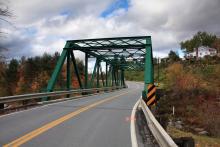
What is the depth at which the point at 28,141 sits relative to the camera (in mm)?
7164

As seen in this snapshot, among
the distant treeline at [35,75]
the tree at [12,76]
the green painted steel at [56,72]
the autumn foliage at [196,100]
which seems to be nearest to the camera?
the green painted steel at [56,72]

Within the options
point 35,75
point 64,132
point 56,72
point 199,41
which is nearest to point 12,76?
point 35,75

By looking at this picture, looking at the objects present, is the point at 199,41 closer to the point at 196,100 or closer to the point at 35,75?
the point at 35,75

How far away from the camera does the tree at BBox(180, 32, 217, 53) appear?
4491 inches

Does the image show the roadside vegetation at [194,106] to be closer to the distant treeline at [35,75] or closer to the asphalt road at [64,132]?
the asphalt road at [64,132]

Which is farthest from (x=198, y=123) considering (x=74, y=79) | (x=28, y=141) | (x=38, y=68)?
(x=38, y=68)

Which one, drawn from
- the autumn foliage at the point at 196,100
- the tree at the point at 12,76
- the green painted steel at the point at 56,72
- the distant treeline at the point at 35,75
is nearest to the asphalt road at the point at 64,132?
the green painted steel at the point at 56,72

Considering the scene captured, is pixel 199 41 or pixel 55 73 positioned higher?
pixel 199 41

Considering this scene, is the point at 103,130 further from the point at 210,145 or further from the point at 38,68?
the point at 38,68

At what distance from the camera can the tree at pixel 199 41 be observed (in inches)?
4491

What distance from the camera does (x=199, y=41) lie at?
116m

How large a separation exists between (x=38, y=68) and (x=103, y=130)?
8277 centimetres

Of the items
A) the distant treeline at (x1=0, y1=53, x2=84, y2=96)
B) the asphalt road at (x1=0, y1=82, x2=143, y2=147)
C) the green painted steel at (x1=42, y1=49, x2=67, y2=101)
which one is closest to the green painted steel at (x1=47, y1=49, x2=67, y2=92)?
the green painted steel at (x1=42, y1=49, x2=67, y2=101)

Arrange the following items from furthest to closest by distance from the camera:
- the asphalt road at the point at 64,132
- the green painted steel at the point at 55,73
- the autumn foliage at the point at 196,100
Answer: the autumn foliage at the point at 196,100 → the green painted steel at the point at 55,73 → the asphalt road at the point at 64,132
